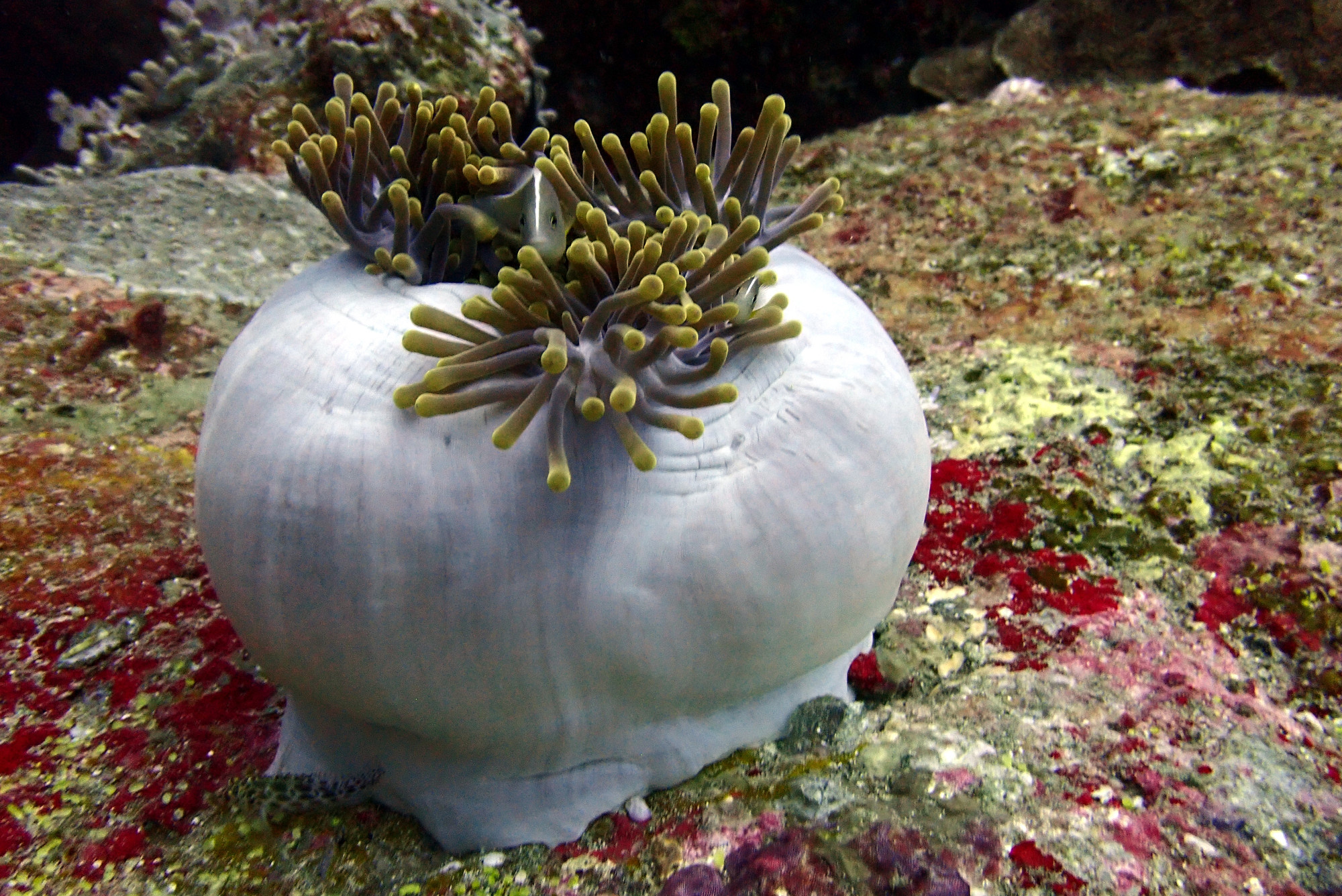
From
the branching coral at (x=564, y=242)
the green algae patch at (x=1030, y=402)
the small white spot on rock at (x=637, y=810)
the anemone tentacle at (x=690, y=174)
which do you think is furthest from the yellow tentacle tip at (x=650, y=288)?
the green algae patch at (x=1030, y=402)

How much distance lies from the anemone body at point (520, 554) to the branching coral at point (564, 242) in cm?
7

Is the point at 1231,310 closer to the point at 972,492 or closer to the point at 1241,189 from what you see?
the point at 1241,189

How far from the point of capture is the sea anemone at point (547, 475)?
1.26 m

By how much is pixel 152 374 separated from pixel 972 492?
7.98ft

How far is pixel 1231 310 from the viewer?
2420mm

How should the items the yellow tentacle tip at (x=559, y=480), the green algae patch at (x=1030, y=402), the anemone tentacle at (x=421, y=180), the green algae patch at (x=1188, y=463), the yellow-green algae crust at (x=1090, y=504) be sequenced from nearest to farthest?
the yellow tentacle tip at (x=559, y=480)
the yellow-green algae crust at (x=1090, y=504)
the anemone tentacle at (x=421, y=180)
the green algae patch at (x=1188, y=463)
the green algae patch at (x=1030, y=402)

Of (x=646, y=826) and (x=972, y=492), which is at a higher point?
(x=972, y=492)

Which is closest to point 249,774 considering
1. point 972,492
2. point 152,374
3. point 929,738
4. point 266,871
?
point 266,871

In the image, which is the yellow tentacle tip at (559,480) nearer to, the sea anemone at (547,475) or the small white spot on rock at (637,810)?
the sea anemone at (547,475)

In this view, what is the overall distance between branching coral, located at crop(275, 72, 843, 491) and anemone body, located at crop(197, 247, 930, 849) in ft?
0.23

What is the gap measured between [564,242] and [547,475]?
0.47 metres

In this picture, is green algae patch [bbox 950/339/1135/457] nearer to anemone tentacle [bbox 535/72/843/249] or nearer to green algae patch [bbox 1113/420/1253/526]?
green algae patch [bbox 1113/420/1253/526]

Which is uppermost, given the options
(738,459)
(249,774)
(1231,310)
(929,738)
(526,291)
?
(526,291)

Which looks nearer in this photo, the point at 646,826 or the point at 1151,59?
the point at 646,826
